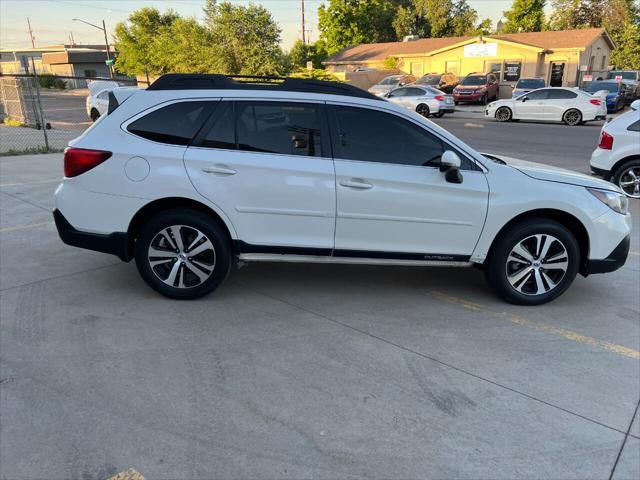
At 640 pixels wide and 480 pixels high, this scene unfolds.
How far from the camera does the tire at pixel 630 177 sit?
27.9 feet

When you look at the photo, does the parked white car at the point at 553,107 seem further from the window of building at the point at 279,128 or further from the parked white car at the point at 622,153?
the window of building at the point at 279,128

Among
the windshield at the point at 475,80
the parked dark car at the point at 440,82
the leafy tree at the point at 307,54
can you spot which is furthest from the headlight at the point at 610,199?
the leafy tree at the point at 307,54

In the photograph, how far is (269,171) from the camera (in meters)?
4.13

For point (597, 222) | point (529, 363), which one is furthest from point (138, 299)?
point (597, 222)

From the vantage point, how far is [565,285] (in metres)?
4.43

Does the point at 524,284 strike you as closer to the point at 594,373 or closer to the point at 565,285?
the point at 565,285

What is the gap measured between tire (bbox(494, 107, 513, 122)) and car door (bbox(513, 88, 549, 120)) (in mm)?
256

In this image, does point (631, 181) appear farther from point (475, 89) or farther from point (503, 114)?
point (475, 89)

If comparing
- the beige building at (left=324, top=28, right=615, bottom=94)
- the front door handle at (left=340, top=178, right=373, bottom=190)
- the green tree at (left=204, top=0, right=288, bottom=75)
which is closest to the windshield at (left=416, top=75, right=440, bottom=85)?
the beige building at (left=324, top=28, right=615, bottom=94)

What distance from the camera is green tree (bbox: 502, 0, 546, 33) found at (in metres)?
55.2

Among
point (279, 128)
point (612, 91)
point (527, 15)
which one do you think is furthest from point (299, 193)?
point (527, 15)

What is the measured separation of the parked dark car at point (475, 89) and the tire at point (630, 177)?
24.7 meters

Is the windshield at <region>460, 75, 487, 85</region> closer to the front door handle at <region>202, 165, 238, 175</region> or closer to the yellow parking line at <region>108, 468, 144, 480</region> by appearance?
the front door handle at <region>202, 165, 238, 175</region>

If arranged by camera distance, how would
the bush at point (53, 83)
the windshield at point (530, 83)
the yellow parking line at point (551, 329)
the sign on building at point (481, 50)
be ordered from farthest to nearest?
the bush at point (53, 83) → the sign on building at point (481, 50) → the windshield at point (530, 83) → the yellow parking line at point (551, 329)
